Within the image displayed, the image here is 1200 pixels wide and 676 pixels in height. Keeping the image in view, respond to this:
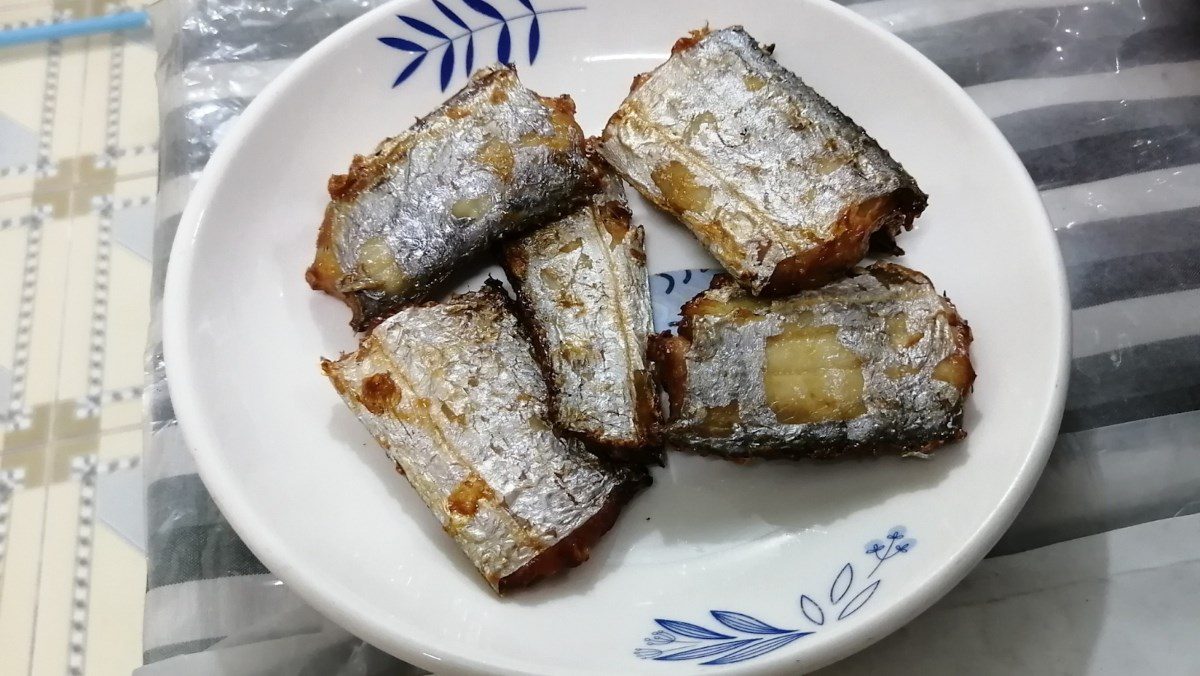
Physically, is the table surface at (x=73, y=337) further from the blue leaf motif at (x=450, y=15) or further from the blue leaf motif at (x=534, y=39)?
the blue leaf motif at (x=534, y=39)

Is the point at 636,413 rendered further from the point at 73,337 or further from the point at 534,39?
the point at 73,337

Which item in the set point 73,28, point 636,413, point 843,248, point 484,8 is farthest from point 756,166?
point 73,28

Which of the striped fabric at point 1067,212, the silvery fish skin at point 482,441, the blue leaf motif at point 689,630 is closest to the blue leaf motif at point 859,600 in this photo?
the blue leaf motif at point 689,630

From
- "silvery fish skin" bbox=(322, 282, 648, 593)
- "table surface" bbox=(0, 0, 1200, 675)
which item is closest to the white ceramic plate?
"silvery fish skin" bbox=(322, 282, 648, 593)

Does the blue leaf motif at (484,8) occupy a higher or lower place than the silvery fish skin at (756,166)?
higher

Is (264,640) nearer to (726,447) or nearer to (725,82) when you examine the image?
(726,447)

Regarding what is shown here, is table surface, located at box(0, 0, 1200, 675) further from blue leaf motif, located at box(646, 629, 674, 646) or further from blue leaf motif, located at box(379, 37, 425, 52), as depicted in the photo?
blue leaf motif, located at box(379, 37, 425, 52)
